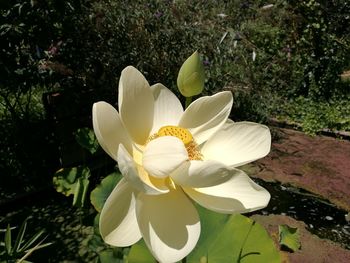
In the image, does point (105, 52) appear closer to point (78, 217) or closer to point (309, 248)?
→ point (78, 217)

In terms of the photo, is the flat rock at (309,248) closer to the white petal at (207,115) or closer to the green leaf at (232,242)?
the green leaf at (232,242)

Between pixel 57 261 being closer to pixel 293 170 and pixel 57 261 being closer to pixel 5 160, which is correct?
pixel 5 160

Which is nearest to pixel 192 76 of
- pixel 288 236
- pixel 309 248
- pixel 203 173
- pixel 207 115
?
pixel 207 115

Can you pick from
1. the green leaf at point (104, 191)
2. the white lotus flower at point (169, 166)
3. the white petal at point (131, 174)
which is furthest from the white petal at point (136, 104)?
the green leaf at point (104, 191)

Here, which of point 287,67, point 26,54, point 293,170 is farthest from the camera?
point 287,67

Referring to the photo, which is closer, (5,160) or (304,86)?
(5,160)

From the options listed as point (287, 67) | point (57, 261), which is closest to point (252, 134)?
point (57, 261)
